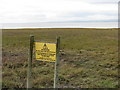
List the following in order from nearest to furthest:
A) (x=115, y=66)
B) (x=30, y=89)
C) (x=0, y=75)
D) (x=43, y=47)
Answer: (x=43, y=47) < (x=30, y=89) < (x=0, y=75) < (x=115, y=66)

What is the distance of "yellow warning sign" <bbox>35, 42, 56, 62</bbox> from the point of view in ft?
15.8

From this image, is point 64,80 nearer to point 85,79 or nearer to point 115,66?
point 85,79

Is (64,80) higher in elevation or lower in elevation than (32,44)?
lower

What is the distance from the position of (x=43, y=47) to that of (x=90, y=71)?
163 inches

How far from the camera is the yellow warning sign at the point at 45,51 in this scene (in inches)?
189

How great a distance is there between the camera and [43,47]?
491 cm

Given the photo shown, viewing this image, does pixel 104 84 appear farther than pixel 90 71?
No

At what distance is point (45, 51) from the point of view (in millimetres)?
4887

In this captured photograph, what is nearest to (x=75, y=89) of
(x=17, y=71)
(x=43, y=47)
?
(x=43, y=47)

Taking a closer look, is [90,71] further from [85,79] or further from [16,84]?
[16,84]

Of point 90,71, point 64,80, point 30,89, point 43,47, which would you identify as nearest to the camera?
point 43,47

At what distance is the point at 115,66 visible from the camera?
940 cm

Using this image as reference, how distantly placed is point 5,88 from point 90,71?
4.15m

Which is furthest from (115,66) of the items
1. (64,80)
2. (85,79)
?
(64,80)
